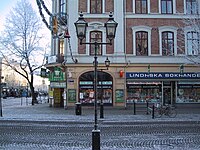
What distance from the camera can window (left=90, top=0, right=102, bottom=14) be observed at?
32469 mm

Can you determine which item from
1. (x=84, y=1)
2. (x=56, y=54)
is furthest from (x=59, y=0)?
(x=56, y=54)

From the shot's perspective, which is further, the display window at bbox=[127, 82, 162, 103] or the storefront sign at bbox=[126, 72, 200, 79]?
the display window at bbox=[127, 82, 162, 103]

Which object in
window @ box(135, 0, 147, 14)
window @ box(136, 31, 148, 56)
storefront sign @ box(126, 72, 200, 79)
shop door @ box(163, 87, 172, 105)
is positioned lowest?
shop door @ box(163, 87, 172, 105)

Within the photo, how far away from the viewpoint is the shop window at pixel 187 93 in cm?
3284

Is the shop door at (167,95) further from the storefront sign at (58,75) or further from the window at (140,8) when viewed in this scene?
the storefront sign at (58,75)

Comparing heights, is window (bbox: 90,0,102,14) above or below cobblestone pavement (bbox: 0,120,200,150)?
above

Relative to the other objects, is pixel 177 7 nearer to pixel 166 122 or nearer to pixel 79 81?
pixel 79 81

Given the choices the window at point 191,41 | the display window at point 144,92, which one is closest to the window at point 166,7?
the window at point 191,41

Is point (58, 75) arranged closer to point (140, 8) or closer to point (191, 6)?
point (140, 8)

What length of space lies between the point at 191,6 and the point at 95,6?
9753 mm

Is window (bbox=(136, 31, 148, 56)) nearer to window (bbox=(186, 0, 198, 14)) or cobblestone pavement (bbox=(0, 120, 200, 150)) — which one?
window (bbox=(186, 0, 198, 14))

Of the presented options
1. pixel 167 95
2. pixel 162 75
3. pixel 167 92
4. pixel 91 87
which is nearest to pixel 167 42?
pixel 162 75

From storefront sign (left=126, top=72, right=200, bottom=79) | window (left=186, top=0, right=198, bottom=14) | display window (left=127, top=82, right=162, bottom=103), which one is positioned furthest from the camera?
window (left=186, top=0, right=198, bottom=14)

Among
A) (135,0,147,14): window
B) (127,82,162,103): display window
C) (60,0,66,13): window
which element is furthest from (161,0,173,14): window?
(60,0,66,13): window
